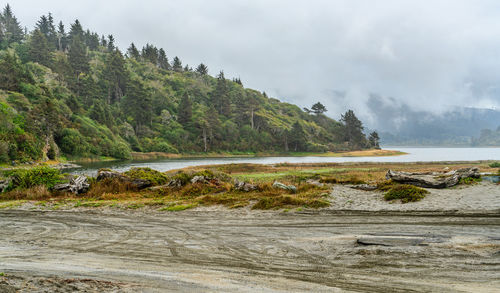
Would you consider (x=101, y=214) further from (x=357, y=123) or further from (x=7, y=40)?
(x=7, y=40)

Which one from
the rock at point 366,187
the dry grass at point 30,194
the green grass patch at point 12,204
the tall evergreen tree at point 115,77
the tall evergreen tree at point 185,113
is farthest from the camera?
the tall evergreen tree at point 115,77

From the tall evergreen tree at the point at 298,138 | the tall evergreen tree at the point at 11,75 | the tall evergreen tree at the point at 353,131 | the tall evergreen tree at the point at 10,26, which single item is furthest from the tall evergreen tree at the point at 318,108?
the tall evergreen tree at the point at 10,26

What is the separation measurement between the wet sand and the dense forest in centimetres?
4341

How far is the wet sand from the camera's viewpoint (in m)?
5.24

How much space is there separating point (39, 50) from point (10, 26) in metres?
62.8

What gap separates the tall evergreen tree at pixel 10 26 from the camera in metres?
135

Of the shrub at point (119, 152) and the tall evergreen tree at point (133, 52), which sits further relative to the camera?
the tall evergreen tree at point (133, 52)

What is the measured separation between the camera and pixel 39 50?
355 feet

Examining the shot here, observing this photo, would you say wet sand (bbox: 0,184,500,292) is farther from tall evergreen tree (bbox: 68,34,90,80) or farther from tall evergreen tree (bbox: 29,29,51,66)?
tall evergreen tree (bbox: 68,34,90,80)

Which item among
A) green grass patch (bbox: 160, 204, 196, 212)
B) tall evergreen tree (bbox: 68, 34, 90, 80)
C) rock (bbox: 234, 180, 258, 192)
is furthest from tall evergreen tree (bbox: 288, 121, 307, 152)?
green grass patch (bbox: 160, 204, 196, 212)

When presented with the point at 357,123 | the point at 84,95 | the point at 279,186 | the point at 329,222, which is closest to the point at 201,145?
the point at 84,95

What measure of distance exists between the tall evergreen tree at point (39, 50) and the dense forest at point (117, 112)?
1.11ft

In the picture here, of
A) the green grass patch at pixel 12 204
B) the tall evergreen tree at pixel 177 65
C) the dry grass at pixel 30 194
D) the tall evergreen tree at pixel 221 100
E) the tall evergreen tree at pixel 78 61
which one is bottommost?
the green grass patch at pixel 12 204

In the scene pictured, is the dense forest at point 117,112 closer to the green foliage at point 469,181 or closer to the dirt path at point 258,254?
the dirt path at point 258,254
